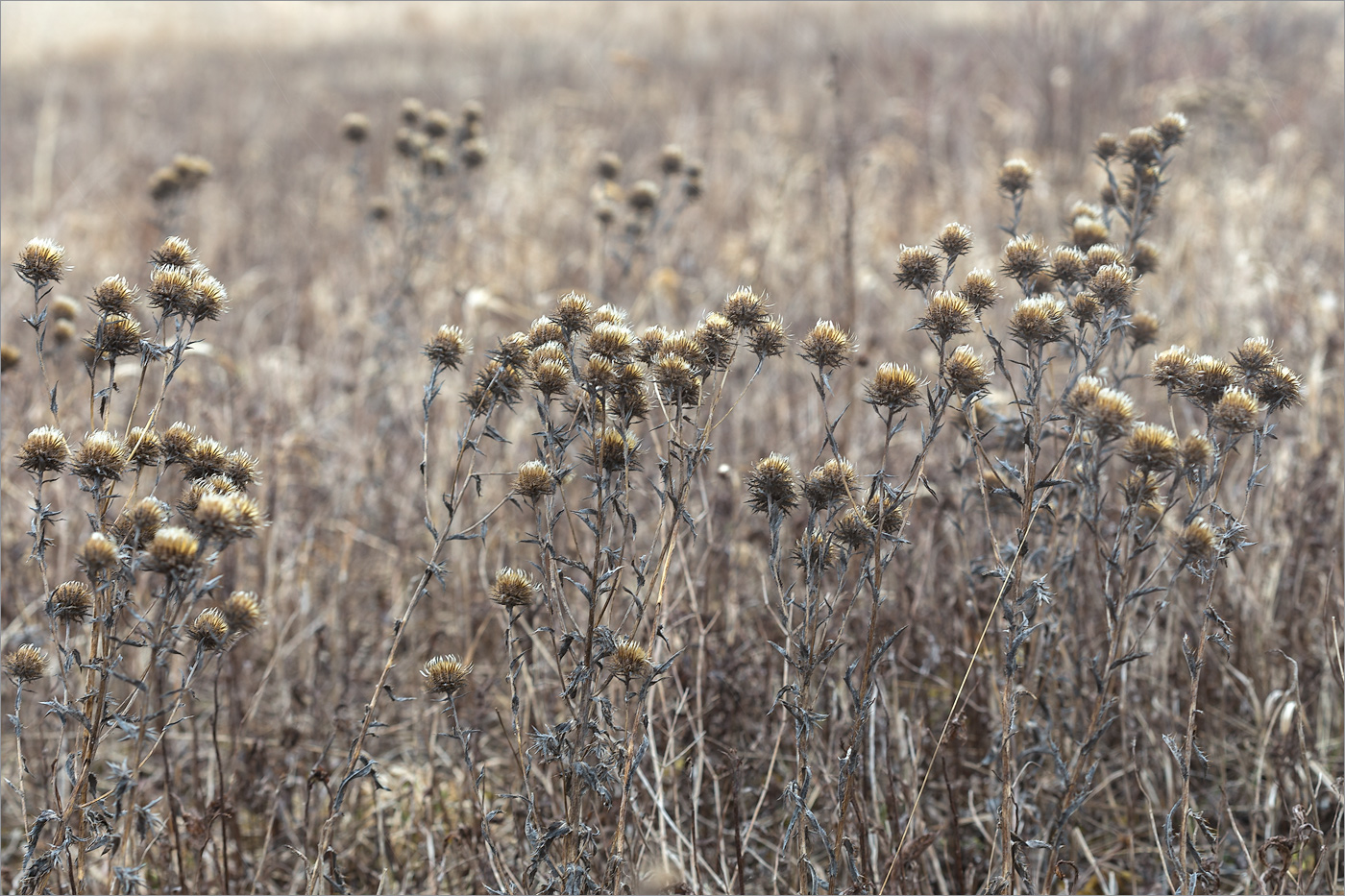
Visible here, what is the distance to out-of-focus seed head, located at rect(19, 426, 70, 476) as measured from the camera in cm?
177

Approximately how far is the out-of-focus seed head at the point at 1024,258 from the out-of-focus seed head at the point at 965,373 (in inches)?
14.5

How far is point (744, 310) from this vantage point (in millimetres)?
1959

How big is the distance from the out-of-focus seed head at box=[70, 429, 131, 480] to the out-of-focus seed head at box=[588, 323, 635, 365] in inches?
34.7

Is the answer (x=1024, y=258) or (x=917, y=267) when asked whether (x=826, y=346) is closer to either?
(x=917, y=267)

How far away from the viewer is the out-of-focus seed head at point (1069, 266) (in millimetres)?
2131

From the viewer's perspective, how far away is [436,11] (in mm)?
21375

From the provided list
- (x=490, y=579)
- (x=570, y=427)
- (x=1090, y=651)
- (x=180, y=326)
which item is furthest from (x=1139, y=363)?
(x=180, y=326)

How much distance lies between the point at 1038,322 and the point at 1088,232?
0.72 metres

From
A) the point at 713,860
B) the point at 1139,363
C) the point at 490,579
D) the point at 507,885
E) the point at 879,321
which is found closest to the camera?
the point at 507,885

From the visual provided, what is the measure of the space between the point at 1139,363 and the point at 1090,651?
2918mm

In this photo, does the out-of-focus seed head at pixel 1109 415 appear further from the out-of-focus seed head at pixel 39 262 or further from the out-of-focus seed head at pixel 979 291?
the out-of-focus seed head at pixel 39 262

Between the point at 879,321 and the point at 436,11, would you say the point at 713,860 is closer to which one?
the point at 879,321

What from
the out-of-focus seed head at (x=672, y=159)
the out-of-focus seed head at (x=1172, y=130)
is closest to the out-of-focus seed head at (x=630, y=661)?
the out-of-focus seed head at (x=1172, y=130)

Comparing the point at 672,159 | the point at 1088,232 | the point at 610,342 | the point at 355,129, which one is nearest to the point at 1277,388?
the point at 1088,232
